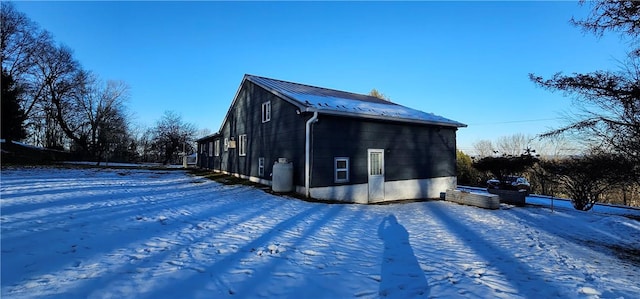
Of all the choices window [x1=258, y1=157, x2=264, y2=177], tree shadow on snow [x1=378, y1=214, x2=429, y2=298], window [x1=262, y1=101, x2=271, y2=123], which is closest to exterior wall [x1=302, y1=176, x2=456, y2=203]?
window [x1=258, y1=157, x2=264, y2=177]

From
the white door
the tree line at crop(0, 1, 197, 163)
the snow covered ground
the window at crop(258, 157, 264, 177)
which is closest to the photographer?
the snow covered ground

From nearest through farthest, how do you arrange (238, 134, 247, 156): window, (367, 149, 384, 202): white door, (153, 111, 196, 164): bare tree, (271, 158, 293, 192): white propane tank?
(271, 158, 293, 192): white propane tank
(367, 149, 384, 202): white door
(238, 134, 247, 156): window
(153, 111, 196, 164): bare tree

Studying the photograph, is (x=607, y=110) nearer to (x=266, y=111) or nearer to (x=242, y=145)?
(x=266, y=111)

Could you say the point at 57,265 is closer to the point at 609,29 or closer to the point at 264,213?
the point at 264,213

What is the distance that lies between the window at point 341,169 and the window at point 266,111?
4.40 metres

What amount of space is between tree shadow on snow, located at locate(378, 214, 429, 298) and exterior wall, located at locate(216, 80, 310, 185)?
547 centimetres

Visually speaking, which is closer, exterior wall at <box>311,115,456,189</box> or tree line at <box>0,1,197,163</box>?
exterior wall at <box>311,115,456,189</box>

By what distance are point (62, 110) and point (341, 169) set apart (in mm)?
34323

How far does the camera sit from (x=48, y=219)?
5492 millimetres

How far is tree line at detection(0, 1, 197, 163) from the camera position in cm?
2342

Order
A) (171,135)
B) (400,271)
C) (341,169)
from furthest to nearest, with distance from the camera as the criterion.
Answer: (171,135) → (341,169) → (400,271)

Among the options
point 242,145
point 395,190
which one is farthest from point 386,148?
point 242,145

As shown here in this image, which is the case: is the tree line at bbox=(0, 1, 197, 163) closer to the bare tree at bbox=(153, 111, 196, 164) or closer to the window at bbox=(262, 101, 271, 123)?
the bare tree at bbox=(153, 111, 196, 164)

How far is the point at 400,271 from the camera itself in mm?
3967
